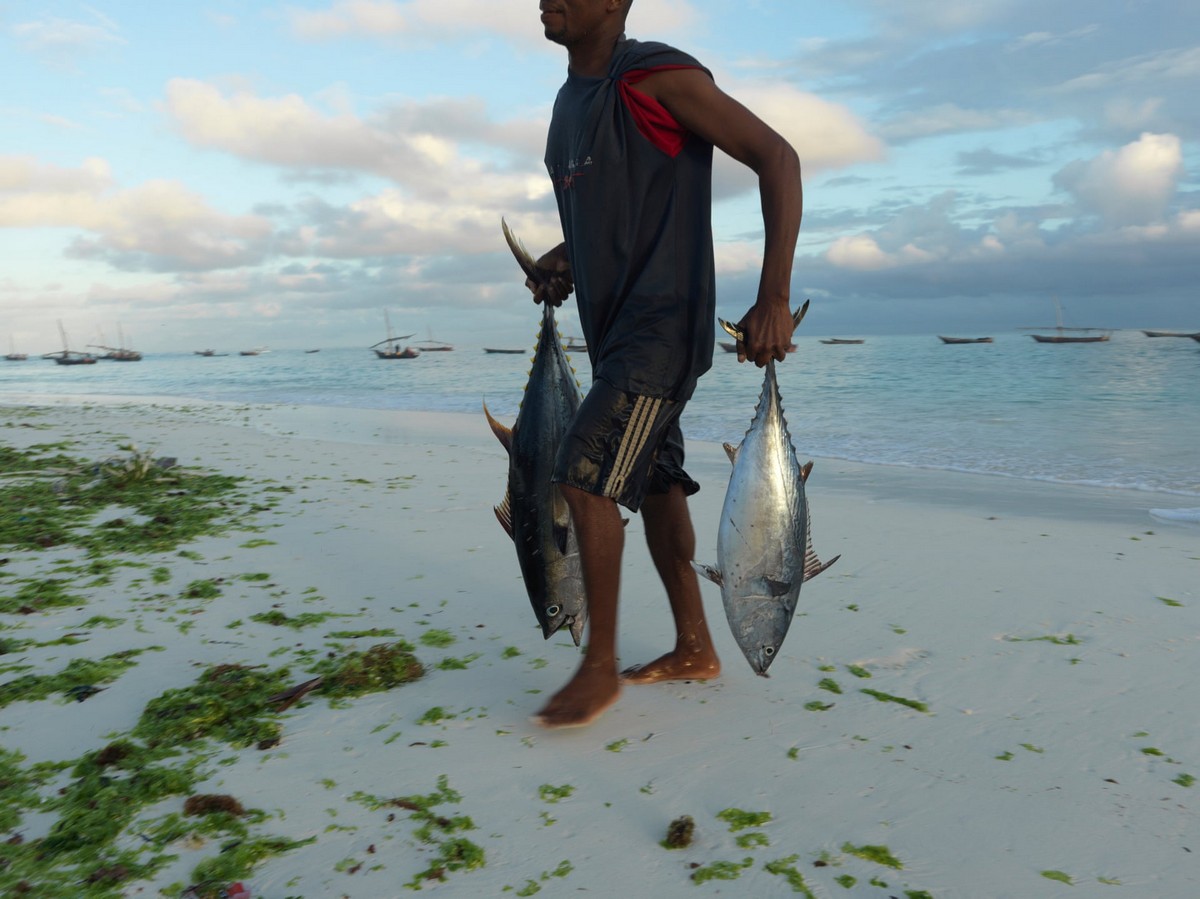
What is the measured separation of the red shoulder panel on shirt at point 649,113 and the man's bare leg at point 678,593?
3.59ft

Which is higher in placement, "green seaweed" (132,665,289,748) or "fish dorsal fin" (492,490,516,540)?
"fish dorsal fin" (492,490,516,540)

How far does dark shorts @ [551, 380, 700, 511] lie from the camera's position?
2.37m

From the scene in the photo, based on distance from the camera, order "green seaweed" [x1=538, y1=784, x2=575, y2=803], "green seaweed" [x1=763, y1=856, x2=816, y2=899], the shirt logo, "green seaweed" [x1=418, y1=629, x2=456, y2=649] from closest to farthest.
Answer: "green seaweed" [x1=763, y1=856, x2=816, y2=899] → "green seaweed" [x1=538, y1=784, x2=575, y2=803] → the shirt logo → "green seaweed" [x1=418, y1=629, x2=456, y2=649]

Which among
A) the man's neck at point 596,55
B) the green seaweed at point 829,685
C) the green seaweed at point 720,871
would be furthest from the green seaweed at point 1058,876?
the man's neck at point 596,55

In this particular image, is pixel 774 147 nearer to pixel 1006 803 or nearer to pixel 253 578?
pixel 1006 803

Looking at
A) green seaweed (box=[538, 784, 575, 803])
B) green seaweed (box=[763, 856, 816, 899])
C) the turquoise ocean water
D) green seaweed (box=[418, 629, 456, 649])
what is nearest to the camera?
green seaweed (box=[763, 856, 816, 899])

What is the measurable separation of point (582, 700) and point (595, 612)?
0.26 metres

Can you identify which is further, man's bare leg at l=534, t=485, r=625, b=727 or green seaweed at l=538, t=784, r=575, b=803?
man's bare leg at l=534, t=485, r=625, b=727

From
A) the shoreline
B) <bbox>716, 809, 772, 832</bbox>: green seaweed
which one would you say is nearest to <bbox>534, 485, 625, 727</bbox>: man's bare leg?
<bbox>716, 809, 772, 832</bbox>: green seaweed

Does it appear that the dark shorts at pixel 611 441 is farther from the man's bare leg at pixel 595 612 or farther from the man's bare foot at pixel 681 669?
the man's bare foot at pixel 681 669

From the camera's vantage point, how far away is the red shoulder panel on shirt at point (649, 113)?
2289 mm

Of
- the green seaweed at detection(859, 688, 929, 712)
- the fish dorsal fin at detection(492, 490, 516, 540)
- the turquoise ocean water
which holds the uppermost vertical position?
the fish dorsal fin at detection(492, 490, 516, 540)

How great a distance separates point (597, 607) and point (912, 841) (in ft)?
3.39

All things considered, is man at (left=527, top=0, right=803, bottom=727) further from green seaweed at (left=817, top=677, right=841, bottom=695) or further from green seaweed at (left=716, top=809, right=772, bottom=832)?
green seaweed at (left=817, top=677, right=841, bottom=695)
